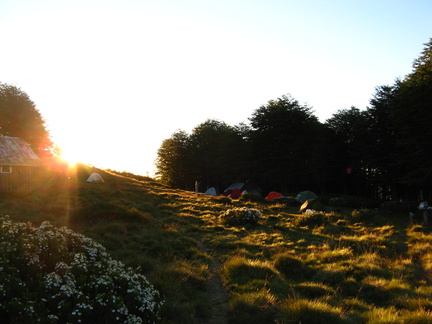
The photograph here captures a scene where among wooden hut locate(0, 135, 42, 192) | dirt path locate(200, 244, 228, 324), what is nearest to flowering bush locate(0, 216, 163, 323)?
dirt path locate(200, 244, 228, 324)

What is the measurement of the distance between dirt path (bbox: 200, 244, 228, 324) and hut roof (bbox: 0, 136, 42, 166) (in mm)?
21804

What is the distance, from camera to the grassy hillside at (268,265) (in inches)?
259

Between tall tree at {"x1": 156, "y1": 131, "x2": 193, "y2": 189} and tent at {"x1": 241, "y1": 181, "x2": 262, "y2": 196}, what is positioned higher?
tall tree at {"x1": 156, "y1": 131, "x2": 193, "y2": 189}

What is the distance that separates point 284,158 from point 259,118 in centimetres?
909

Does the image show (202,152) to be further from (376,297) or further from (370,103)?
(376,297)

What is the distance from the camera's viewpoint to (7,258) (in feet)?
19.9

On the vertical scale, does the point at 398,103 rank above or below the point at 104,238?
above

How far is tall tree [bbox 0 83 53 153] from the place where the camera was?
40938mm

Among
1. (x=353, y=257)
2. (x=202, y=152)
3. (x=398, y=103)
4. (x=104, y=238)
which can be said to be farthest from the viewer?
(x=202, y=152)

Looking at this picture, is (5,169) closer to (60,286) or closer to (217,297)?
(60,286)

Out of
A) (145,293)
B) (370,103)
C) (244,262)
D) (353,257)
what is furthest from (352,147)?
(145,293)

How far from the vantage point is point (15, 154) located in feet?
82.6

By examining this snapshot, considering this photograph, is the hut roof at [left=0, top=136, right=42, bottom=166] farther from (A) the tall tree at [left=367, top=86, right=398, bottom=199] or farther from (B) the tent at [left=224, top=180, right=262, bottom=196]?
(A) the tall tree at [left=367, top=86, right=398, bottom=199]

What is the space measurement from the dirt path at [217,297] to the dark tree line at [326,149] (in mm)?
28183
